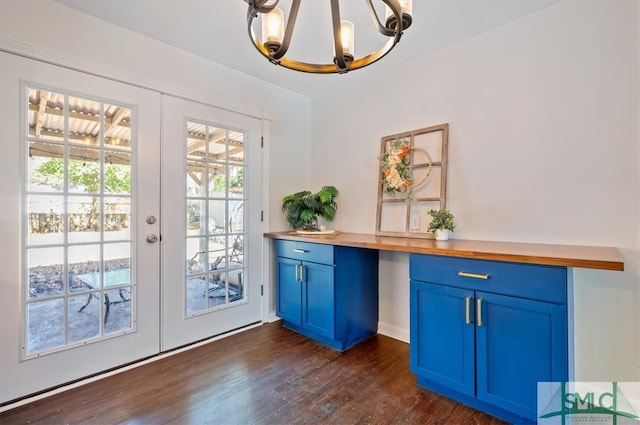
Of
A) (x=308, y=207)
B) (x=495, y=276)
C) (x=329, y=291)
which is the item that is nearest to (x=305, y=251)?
(x=329, y=291)

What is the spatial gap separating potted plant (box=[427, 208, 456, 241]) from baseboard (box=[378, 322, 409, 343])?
954 mm

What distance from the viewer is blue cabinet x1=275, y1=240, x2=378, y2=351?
8.09 ft

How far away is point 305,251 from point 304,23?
1.75 m

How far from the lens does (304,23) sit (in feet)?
6.94

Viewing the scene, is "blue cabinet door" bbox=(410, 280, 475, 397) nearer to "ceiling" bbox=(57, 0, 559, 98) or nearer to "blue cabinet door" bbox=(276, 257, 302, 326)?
"blue cabinet door" bbox=(276, 257, 302, 326)

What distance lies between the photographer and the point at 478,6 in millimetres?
1962

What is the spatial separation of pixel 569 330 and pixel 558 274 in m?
0.27

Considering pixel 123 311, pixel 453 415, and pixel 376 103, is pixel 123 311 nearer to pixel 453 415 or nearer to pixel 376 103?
pixel 453 415

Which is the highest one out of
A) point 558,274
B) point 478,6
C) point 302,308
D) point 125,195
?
point 478,6

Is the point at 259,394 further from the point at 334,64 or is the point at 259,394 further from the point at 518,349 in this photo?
the point at 334,64

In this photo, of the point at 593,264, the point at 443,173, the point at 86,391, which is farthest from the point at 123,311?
the point at 593,264

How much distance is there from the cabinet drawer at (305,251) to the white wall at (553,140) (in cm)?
65

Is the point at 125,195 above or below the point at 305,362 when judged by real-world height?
above
